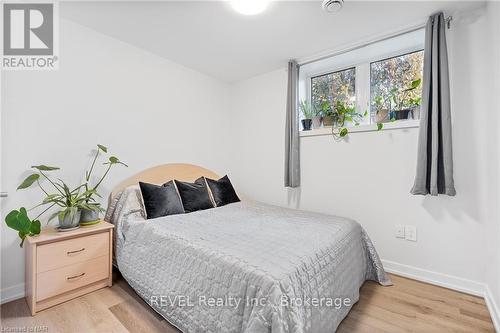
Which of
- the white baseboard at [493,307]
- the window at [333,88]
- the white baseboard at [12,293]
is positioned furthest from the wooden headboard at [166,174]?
the white baseboard at [493,307]

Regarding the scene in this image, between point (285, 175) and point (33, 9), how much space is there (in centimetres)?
278

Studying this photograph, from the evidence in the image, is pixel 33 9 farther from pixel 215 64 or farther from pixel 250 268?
pixel 250 268

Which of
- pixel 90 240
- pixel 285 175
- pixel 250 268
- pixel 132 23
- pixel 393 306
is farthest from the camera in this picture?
pixel 285 175

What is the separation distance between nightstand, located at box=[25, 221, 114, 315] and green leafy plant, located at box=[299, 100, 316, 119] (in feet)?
7.75

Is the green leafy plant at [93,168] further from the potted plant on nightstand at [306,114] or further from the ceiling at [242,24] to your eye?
the potted plant on nightstand at [306,114]

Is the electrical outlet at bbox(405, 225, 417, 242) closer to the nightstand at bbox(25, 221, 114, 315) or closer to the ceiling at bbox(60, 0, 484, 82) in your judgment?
the ceiling at bbox(60, 0, 484, 82)

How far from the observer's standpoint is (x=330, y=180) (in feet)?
8.80

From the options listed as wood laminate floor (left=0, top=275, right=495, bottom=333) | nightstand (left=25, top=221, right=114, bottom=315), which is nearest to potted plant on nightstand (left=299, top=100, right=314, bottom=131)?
wood laminate floor (left=0, top=275, right=495, bottom=333)

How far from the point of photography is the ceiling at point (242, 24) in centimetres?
190

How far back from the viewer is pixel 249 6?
1.84 metres

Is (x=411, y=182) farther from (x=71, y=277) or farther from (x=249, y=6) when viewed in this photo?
(x=71, y=277)

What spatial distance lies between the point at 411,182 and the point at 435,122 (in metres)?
0.57

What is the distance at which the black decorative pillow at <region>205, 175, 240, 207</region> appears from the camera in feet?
8.87

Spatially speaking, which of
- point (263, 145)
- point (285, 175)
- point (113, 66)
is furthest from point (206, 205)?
point (113, 66)
